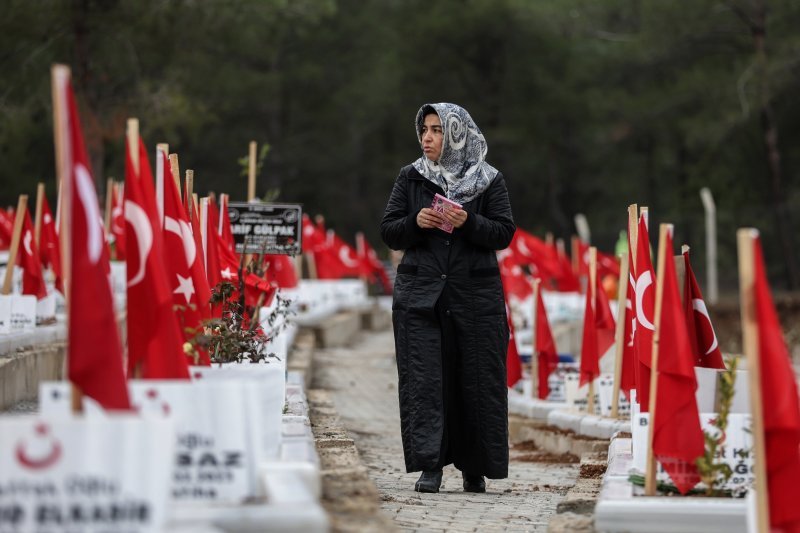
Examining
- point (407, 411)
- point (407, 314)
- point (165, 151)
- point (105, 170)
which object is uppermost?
point (105, 170)

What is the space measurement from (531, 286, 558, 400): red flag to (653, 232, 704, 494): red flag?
23.1 ft

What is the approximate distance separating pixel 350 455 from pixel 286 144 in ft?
138

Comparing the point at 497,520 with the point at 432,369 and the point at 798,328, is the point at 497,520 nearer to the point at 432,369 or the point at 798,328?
the point at 432,369

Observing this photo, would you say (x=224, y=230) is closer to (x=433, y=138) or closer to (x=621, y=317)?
(x=433, y=138)

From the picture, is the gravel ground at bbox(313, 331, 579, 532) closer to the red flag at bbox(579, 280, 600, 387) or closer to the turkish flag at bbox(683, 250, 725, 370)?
the red flag at bbox(579, 280, 600, 387)

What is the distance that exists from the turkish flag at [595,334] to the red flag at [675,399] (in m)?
5.45

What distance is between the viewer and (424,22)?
50812 millimetres

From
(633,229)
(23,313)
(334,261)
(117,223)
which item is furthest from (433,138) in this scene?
(334,261)

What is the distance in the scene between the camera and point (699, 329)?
7430 millimetres

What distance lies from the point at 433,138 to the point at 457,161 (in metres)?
0.18

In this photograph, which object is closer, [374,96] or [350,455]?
[350,455]

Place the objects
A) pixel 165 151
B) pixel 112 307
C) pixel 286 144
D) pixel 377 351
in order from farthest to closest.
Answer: pixel 286 144 < pixel 377 351 < pixel 165 151 < pixel 112 307

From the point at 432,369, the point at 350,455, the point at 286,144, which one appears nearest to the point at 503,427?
the point at 432,369

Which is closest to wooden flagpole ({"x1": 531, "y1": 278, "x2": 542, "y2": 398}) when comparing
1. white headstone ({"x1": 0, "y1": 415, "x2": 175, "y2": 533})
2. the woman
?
the woman
